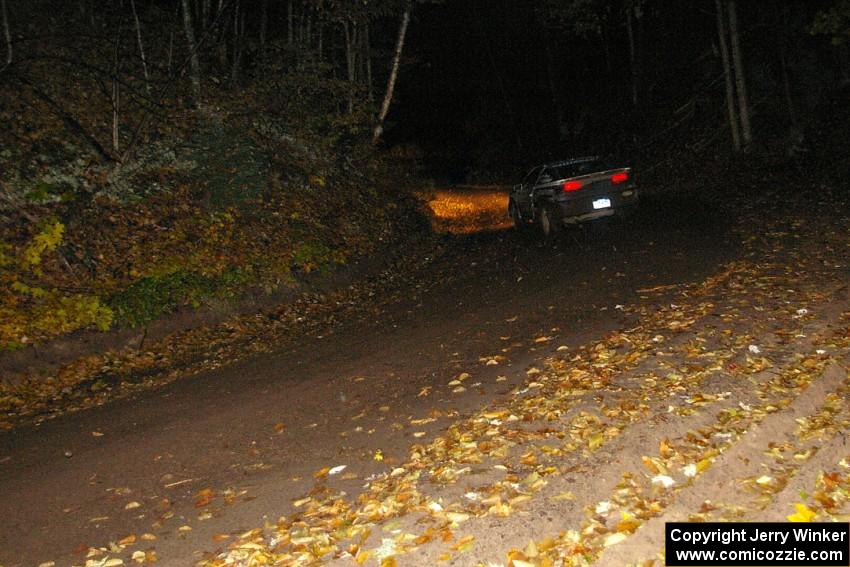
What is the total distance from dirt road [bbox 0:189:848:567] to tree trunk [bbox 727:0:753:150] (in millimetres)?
12152

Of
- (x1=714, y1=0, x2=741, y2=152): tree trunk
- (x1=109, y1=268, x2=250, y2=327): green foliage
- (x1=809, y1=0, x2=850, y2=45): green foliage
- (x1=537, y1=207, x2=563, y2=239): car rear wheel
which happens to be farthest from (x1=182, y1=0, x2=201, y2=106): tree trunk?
(x1=714, y1=0, x2=741, y2=152): tree trunk

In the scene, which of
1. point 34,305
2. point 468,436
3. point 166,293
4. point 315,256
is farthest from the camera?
point 315,256

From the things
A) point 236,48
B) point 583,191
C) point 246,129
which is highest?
point 236,48

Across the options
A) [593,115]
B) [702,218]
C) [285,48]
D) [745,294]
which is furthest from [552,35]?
[745,294]

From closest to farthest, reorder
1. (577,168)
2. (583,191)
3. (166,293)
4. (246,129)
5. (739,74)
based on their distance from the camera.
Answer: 1. (166,293)
2. (583,191)
3. (577,168)
4. (246,129)
5. (739,74)

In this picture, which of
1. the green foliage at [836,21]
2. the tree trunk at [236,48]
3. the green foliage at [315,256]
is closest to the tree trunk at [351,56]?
the tree trunk at [236,48]

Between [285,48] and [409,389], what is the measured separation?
14798 mm

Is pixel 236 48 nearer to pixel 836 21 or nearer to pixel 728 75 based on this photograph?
pixel 728 75

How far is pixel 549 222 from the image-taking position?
14820mm

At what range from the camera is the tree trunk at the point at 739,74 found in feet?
65.5

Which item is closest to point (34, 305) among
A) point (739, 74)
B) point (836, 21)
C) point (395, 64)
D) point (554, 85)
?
point (395, 64)

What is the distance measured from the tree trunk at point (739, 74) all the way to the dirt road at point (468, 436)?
39.9 feet

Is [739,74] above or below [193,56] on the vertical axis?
below

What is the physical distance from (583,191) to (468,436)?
9.47m
